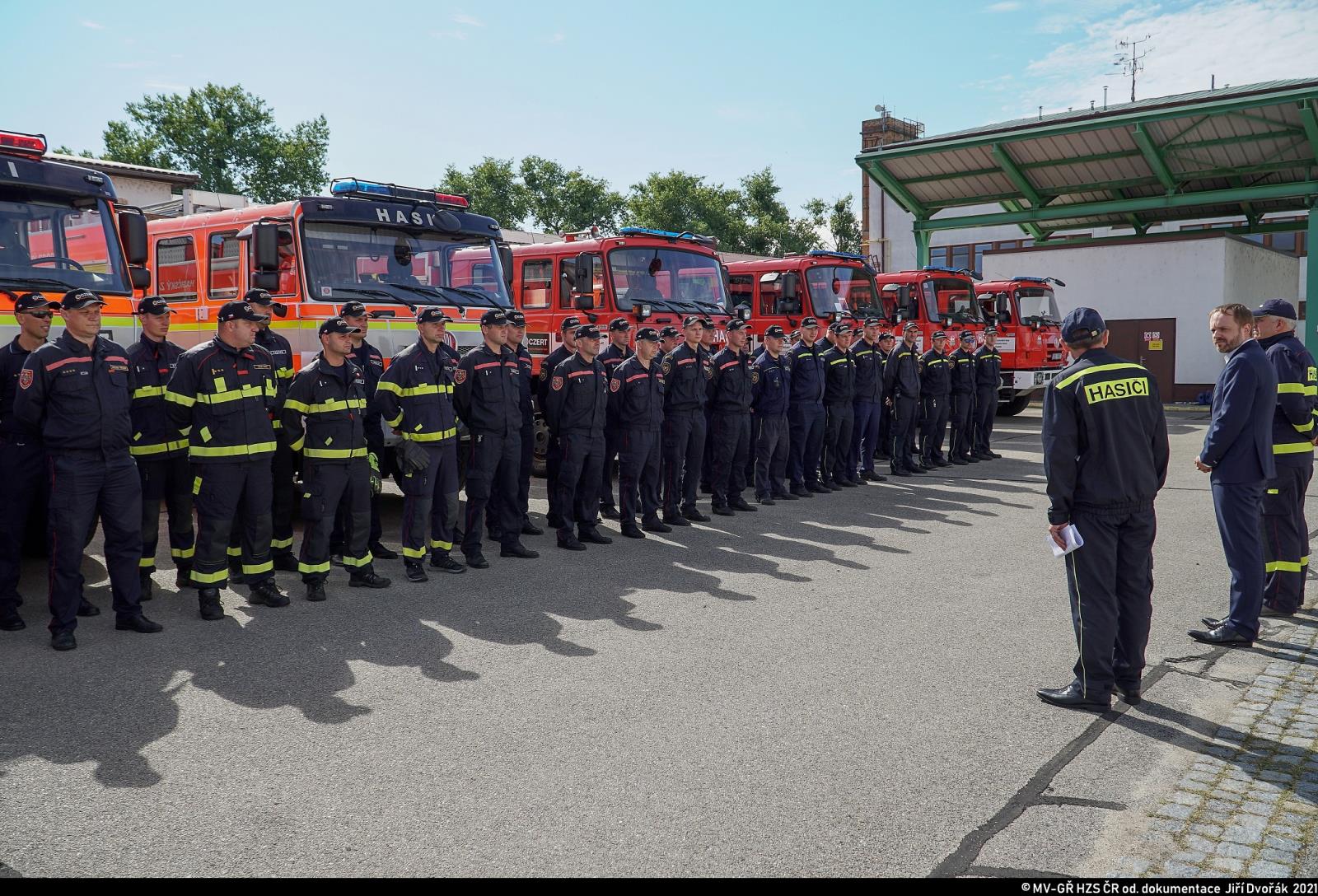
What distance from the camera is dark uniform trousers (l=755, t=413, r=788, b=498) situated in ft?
35.5

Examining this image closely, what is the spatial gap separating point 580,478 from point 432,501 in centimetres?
150

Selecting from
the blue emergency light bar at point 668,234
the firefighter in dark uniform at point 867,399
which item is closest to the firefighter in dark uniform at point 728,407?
the blue emergency light bar at point 668,234

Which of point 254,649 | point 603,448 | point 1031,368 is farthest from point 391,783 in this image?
point 1031,368

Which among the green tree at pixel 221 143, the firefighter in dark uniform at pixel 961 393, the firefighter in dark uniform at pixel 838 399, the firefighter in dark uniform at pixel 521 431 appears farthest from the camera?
the green tree at pixel 221 143

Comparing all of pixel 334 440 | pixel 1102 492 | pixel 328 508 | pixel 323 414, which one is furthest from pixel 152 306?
pixel 1102 492

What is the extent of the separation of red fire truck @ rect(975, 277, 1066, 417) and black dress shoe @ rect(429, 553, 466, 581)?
15.5 m

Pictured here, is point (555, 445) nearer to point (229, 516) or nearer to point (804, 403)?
point (229, 516)

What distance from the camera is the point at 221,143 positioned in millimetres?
62156

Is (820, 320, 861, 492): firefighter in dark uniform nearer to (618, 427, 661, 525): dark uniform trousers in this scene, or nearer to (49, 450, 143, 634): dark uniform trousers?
(618, 427, 661, 525): dark uniform trousers

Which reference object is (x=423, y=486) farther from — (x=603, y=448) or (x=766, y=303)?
(x=766, y=303)

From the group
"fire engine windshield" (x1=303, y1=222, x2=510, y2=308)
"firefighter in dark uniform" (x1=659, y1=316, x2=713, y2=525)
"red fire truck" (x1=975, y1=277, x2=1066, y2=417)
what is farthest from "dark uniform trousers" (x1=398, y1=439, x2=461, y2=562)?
"red fire truck" (x1=975, y1=277, x2=1066, y2=417)

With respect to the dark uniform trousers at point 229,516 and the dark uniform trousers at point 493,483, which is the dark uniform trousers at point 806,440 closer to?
the dark uniform trousers at point 493,483

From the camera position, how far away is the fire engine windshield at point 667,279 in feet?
38.4

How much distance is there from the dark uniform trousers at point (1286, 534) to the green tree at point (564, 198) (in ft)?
231
